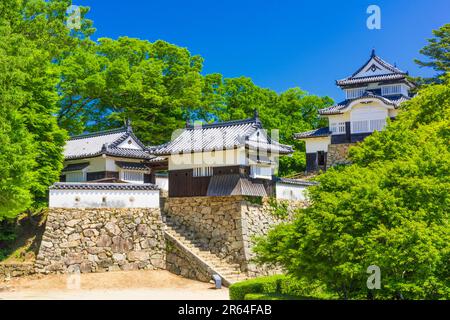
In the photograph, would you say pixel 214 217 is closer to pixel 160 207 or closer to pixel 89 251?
pixel 160 207

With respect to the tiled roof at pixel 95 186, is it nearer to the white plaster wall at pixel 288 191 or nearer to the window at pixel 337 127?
the white plaster wall at pixel 288 191

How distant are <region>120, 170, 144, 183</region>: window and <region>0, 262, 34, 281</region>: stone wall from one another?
409 inches

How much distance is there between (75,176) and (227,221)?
11.9m

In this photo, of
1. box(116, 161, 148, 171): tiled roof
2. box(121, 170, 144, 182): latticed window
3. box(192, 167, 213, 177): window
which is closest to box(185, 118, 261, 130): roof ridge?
box(192, 167, 213, 177): window

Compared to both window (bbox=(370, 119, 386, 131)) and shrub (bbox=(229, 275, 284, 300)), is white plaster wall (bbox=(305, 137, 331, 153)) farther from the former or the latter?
shrub (bbox=(229, 275, 284, 300))

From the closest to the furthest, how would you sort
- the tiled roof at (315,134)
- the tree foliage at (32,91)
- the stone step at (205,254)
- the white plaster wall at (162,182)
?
the tree foliage at (32,91)
the stone step at (205,254)
the white plaster wall at (162,182)
the tiled roof at (315,134)

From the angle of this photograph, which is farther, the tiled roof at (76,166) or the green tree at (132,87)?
the green tree at (132,87)

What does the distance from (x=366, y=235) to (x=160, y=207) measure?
1724 centimetres

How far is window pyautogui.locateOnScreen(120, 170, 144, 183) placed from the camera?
34.0m

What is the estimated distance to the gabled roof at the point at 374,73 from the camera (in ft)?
147

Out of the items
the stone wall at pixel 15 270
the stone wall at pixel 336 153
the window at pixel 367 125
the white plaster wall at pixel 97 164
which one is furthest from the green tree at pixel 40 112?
the window at pixel 367 125

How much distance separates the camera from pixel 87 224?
25.7 m

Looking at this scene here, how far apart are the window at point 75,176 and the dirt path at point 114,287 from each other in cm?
1070
